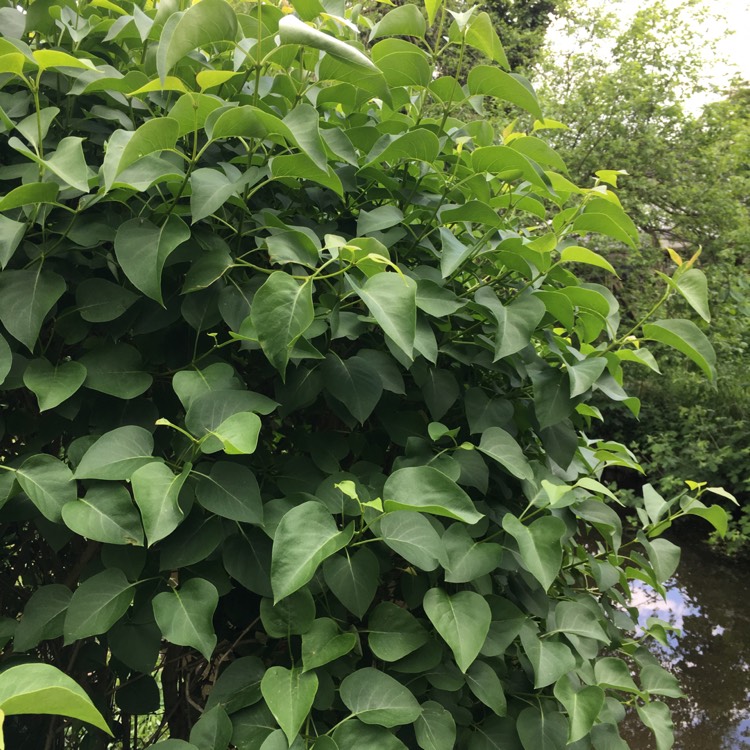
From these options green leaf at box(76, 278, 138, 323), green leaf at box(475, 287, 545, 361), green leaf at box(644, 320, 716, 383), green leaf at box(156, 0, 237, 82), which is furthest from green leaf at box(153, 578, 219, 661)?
green leaf at box(644, 320, 716, 383)

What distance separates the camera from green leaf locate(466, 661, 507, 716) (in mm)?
843

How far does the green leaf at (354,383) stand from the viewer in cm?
83

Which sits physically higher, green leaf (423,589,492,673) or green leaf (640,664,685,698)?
green leaf (423,589,492,673)

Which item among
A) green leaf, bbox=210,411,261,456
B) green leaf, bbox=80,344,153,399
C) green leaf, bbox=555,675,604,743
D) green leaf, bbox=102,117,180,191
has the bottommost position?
green leaf, bbox=555,675,604,743

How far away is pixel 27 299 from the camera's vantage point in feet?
2.55

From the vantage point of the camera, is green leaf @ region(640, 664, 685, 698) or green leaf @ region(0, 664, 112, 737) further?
green leaf @ region(640, 664, 685, 698)

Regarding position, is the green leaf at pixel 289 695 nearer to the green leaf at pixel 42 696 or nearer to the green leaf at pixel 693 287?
the green leaf at pixel 42 696

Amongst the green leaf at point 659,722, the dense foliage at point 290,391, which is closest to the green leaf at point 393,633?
the dense foliage at point 290,391

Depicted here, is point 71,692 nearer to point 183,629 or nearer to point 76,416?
point 183,629

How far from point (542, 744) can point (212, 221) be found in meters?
0.78

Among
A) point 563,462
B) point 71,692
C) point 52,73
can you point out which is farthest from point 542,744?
point 52,73

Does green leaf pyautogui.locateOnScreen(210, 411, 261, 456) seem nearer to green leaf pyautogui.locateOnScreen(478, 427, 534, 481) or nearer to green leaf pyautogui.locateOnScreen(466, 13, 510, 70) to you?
green leaf pyautogui.locateOnScreen(478, 427, 534, 481)

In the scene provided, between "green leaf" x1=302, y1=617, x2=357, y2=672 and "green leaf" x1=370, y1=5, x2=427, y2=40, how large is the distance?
737 millimetres

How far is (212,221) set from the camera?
35.5 inches
